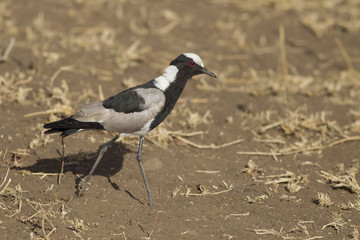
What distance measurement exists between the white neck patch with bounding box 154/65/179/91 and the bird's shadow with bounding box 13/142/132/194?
3.18 feet

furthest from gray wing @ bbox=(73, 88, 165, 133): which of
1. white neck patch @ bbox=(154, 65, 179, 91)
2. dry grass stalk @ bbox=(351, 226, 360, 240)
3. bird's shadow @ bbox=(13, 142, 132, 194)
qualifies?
dry grass stalk @ bbox=(351, 226, 360, 240)

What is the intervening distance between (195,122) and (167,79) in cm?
130

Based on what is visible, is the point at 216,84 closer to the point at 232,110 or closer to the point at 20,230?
the point at 232,110

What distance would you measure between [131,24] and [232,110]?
119 inches

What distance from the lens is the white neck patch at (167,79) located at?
4949 millimetres

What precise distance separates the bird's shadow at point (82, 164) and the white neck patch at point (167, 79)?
97cm

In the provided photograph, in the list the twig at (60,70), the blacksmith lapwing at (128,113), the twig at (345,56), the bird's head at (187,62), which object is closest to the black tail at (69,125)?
the blacksmith lapwing at (128,113)

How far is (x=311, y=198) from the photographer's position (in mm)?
4945

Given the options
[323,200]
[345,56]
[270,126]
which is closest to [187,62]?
[270,126]

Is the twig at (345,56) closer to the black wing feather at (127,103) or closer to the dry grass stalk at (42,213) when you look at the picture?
the black wing feather at (127,103)

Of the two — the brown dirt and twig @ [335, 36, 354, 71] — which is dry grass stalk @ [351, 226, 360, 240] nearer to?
the brown dirt

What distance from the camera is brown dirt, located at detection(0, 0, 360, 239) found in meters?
4.50

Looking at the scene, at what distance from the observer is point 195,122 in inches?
244

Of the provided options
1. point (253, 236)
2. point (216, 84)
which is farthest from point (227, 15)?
point (253, 236)
